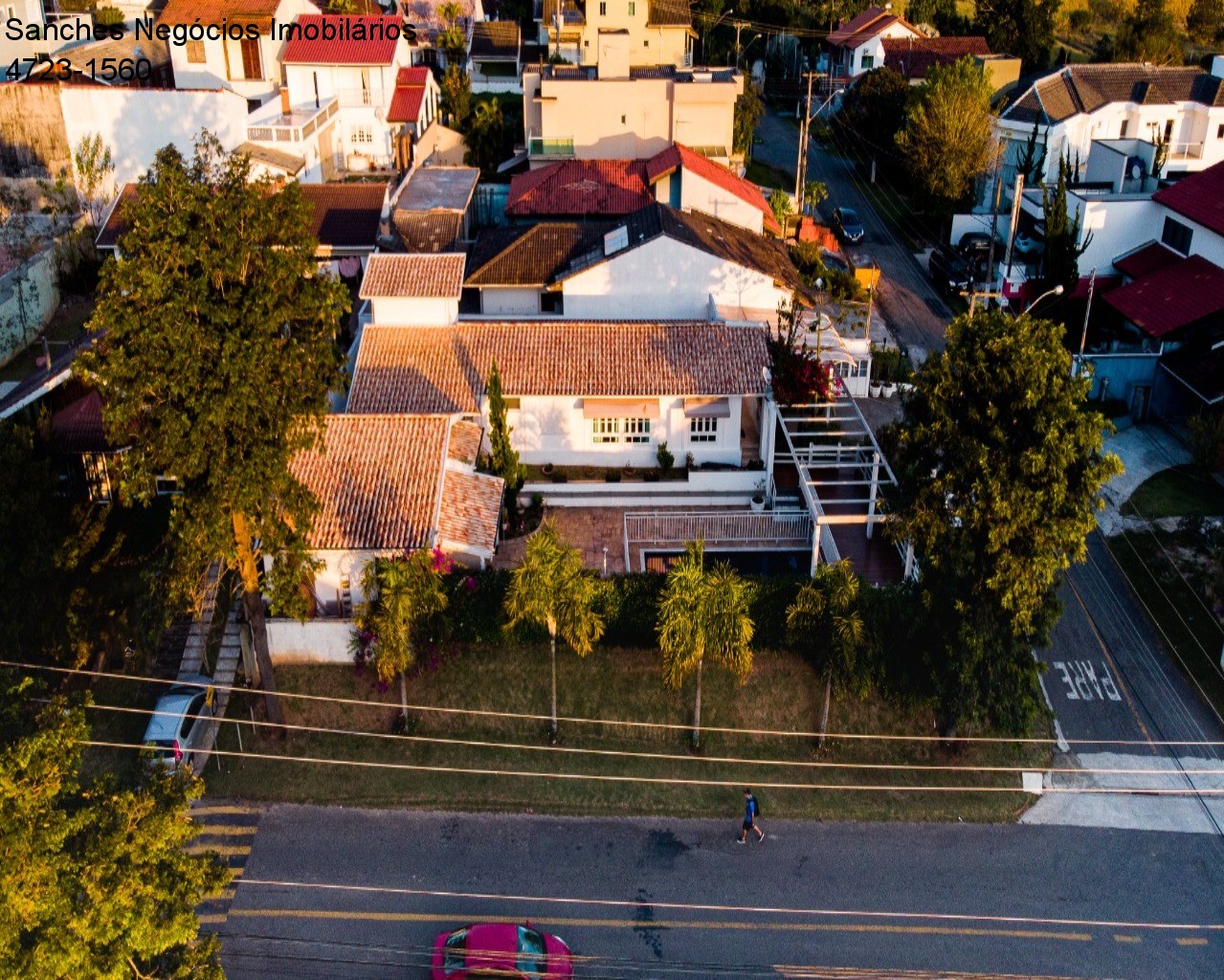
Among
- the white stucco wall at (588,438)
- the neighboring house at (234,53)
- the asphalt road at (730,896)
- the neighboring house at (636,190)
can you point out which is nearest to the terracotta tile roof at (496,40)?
the neighboring house at (234,53)

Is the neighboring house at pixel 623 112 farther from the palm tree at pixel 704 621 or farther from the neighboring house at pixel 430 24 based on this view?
the palm tree at pixel 704 621

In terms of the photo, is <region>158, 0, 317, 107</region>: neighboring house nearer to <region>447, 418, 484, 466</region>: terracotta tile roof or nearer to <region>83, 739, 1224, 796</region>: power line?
<region>447, 418, 484, 466</region>: terracotta tile roof

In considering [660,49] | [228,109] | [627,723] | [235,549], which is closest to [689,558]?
[627,723]

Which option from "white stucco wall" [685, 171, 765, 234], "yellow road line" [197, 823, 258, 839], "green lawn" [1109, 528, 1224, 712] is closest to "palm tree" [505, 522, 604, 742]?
"yellow road line" [197, 823, 258, 839]

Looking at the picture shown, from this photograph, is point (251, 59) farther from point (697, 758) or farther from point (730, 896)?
point (730, 896)

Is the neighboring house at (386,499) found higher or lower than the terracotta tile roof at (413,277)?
lower

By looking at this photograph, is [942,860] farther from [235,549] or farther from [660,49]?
[660,49]
